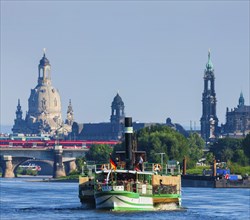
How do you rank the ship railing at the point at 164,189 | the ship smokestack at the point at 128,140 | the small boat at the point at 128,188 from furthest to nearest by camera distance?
the ship railing at the point at 164,189
the ship smokestack at the point at 128,140
the small boat at the point at 128,188

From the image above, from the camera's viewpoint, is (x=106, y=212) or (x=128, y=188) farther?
(x=128, y=188)

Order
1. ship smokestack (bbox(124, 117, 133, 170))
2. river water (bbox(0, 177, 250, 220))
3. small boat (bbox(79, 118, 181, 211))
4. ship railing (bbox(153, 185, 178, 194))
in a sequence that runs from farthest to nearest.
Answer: ship railing (bbox(153, 185, 178, 194)) → ship smokestack (bbox(124, 117, 133, 170)) → small boat (bbox(79, 118, 181, 211)) → river water (bbox(0, 177, 250, 220))

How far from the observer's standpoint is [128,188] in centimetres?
11019

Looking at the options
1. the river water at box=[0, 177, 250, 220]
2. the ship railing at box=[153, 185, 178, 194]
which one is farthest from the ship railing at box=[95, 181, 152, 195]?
the ship railing at box=[153, 185, 178, 194]

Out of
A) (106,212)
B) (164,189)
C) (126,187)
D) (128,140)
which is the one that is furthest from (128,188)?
(164,189)

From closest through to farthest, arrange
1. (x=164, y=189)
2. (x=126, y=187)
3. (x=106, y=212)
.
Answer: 1. (x=106, y=212)
2. (x=126, y=187)
3. (x=164, y=189)

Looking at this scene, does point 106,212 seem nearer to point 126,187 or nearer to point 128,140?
point 126,187

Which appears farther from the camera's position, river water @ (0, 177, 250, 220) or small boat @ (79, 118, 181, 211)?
small boat @ (79, 118, 181, 211)

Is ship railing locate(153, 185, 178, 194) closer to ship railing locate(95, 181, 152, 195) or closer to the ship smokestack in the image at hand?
ship railing locate(95, 181, 152, 195)

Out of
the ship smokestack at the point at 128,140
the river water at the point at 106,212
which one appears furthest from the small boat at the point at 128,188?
the river water at the point at 106,212

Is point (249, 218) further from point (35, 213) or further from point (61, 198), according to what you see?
point (61, 198)

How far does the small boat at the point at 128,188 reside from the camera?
358 ft

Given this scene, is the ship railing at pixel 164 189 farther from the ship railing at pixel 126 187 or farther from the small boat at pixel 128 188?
the ship railing at pixel 126 187

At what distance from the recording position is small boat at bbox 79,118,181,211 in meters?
109
